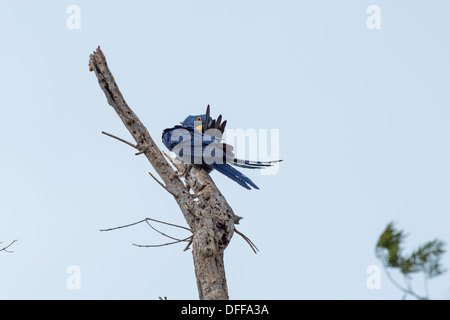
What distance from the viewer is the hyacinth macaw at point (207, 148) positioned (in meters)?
6.02

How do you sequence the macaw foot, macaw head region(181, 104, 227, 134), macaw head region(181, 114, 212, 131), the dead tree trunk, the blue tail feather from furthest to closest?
A: macaw head region(181, 114, 212, 131), macaw head region(181, 104, 227, 134), the blue tail feather, the macaw foot, the dead tree trunk

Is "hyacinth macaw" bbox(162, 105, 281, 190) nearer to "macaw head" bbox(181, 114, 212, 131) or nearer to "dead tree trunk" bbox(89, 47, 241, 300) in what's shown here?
"macaw head" bbox(181, 114, 212, 131)

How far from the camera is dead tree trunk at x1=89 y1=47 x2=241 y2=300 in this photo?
4355 millimetres

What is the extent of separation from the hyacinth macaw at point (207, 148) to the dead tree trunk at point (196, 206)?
0.85m

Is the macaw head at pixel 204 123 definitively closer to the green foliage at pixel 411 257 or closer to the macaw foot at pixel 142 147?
the macaw foot at pixel 142 147

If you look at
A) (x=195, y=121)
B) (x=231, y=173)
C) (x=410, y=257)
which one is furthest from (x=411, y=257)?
(x=195, y=121)

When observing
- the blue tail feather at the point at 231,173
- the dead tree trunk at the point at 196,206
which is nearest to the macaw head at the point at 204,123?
the blue tail feather at the point at 231,173

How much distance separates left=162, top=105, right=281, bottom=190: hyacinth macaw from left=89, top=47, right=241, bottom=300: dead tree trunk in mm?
847

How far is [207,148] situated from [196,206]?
153 centimetres

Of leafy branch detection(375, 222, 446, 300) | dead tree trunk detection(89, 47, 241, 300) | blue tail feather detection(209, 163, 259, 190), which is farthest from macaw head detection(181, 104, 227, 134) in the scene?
leafy branch detection(375, 222, 446, 300)

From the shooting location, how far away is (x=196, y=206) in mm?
4742
